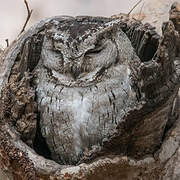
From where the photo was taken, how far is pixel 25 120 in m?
2.69

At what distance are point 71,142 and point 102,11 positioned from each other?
1.83 metres

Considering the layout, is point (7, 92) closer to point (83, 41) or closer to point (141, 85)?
point (83, 41)

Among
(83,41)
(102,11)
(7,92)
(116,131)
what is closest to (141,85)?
(116,131)

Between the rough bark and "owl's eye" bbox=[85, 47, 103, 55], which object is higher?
"owl's eye" bbox=[85, 47, 103, 55]

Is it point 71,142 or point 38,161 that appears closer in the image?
point 38,161

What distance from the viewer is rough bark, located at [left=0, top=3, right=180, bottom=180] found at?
2490 millimetres

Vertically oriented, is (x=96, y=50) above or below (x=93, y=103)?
above

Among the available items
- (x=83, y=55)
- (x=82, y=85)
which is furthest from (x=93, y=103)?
(x=83, y=55)

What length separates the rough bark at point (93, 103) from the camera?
2.49 meters

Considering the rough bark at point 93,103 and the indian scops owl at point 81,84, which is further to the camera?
the indian scops owl at point 81,84

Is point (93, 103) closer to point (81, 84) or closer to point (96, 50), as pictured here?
point (81, 84)

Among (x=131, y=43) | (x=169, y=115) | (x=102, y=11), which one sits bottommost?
(x=102, y=11)

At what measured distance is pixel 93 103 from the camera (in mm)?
2709

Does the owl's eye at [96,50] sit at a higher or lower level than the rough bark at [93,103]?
higher
